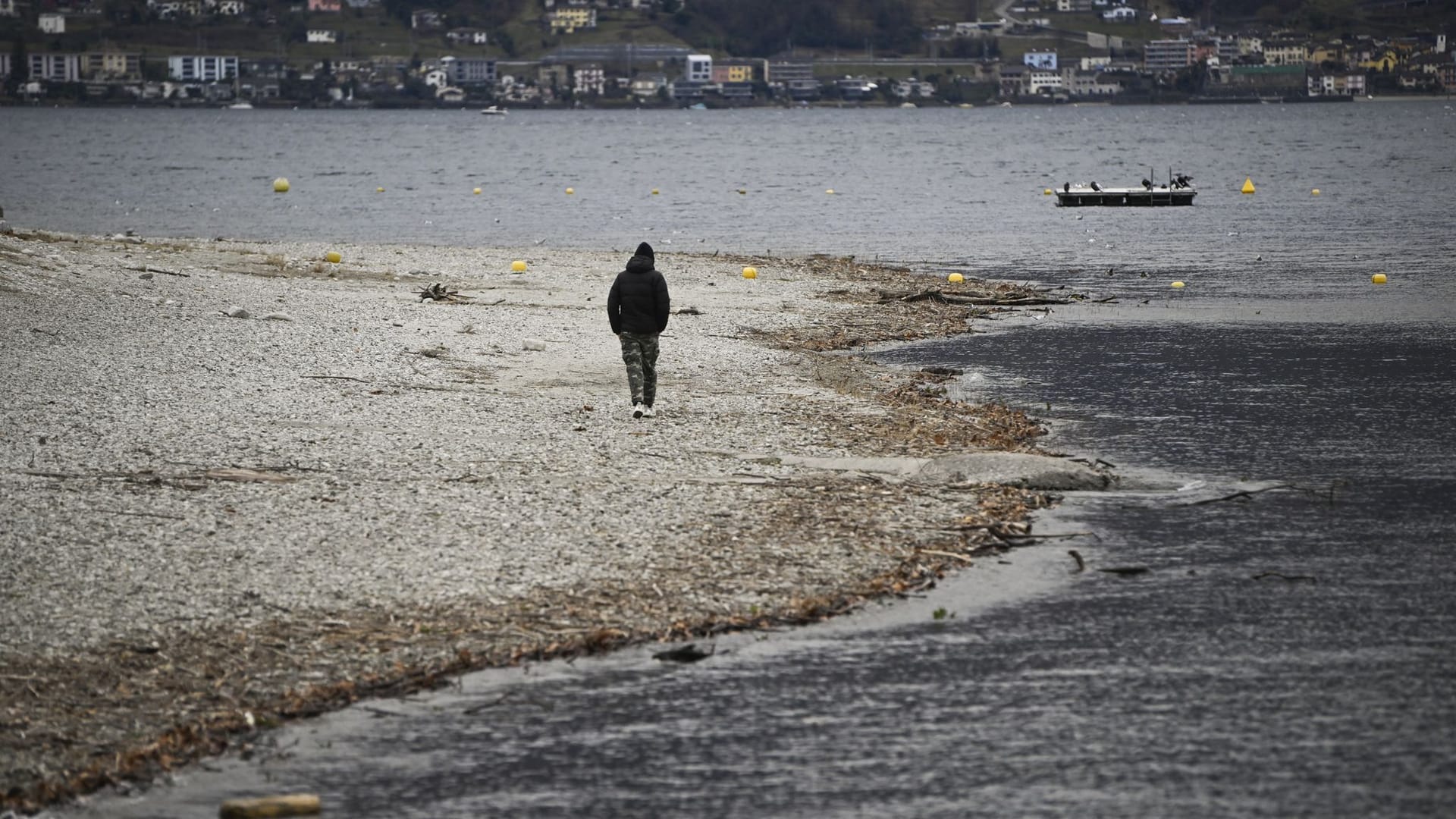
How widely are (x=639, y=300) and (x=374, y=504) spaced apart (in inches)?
216

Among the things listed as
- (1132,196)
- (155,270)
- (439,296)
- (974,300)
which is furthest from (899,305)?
(1132,196)

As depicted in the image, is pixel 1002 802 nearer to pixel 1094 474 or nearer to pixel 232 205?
pixel 1094 474

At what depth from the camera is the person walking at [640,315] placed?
63.9 feet

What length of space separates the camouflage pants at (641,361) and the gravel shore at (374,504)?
0.38 meters

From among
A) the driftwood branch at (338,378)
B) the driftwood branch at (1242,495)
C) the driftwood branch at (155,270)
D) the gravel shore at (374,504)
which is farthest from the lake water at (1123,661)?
the driftwood branch at (155,270)

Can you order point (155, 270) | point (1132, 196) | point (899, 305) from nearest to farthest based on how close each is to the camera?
1. point (155, 270)
2. point (899, 305)
3. point (1132, 196)

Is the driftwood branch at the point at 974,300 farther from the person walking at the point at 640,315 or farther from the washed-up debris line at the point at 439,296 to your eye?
the person walking at the point at 640,315

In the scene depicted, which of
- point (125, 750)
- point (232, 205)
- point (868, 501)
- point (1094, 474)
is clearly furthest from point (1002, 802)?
point (232, 205)

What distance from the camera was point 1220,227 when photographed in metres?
59.5

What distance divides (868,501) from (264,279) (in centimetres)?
2030

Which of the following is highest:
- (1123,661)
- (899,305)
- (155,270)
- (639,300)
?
(639,300)

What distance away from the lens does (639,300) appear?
19.5 metres

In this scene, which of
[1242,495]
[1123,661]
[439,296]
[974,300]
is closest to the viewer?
[1123,661]

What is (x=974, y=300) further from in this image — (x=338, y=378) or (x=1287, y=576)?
(x=1287, y=576)
